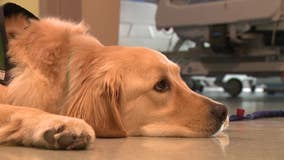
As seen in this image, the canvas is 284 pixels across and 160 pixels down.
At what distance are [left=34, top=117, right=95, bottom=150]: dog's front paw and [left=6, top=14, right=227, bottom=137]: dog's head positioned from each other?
0.32 meters

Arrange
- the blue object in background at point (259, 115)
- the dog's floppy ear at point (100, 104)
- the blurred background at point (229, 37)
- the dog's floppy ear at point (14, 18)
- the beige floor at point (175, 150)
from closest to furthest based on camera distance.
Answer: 1. the beige floor at point (175, 150)
2. the dog's floppy ear at point (100, 104)
3. the dog's floppy ear at point (14, 18)
4. the blue object in background at point (259, 115)
5. the blurred background at point (229, 37)

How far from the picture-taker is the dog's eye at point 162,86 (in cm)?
157

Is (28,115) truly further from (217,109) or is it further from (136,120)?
(217,109)

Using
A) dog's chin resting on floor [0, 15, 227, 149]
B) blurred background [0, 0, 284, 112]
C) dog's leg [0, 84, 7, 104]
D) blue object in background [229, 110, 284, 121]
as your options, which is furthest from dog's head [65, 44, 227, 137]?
blurred background [0, 0, 284, 112]

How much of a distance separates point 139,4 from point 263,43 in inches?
106

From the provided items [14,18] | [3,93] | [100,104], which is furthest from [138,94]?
[14,18]

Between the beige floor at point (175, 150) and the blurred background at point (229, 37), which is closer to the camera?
the beige floor at point (175, 150)

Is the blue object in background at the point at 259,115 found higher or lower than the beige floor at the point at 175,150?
lower

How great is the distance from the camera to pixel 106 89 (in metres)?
1.50

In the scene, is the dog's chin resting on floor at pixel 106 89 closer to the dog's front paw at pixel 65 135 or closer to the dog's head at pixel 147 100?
the dog's head at pixel 147 100

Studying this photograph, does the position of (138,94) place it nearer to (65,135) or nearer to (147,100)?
(147,100)

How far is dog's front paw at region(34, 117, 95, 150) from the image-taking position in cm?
112

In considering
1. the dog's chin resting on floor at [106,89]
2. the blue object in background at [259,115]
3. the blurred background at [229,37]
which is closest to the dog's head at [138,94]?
the dog's chin resting on floor at [106,89]

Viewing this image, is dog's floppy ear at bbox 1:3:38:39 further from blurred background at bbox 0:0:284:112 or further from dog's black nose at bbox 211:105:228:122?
blurred background at bbox 0:0:284:112
